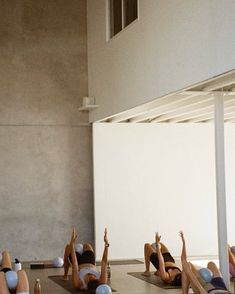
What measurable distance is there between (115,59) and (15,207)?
3456mm

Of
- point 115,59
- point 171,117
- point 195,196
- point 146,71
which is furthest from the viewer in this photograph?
point 195,196

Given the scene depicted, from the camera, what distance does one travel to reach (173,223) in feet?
46.5

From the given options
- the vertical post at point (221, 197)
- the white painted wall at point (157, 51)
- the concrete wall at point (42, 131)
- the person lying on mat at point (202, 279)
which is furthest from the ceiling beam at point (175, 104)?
the person lying on mat at point (202, 279)

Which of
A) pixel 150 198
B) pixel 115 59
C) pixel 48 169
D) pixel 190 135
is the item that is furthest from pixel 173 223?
pixel 115 59

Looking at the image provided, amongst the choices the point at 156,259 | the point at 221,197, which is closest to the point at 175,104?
the point at 221,197

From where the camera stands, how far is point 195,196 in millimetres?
14305

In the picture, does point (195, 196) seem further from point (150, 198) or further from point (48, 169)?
point (48, 169)

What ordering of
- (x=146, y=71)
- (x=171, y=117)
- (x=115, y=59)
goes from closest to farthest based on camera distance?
(x=146, y=71) < (x=115, y=59) < (x=171, y=117)

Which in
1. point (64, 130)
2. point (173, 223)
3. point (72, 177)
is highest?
point (64, 130)

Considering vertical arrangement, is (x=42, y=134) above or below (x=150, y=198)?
above

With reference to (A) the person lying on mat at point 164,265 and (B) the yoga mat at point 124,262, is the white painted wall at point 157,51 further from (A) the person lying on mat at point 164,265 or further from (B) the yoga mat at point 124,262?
(B) the yoga mat at point 124,262

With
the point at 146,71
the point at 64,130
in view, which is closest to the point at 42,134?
the point at 64,130

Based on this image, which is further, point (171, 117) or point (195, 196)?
point (195, 196)

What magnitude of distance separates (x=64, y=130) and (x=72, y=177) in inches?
35.9
